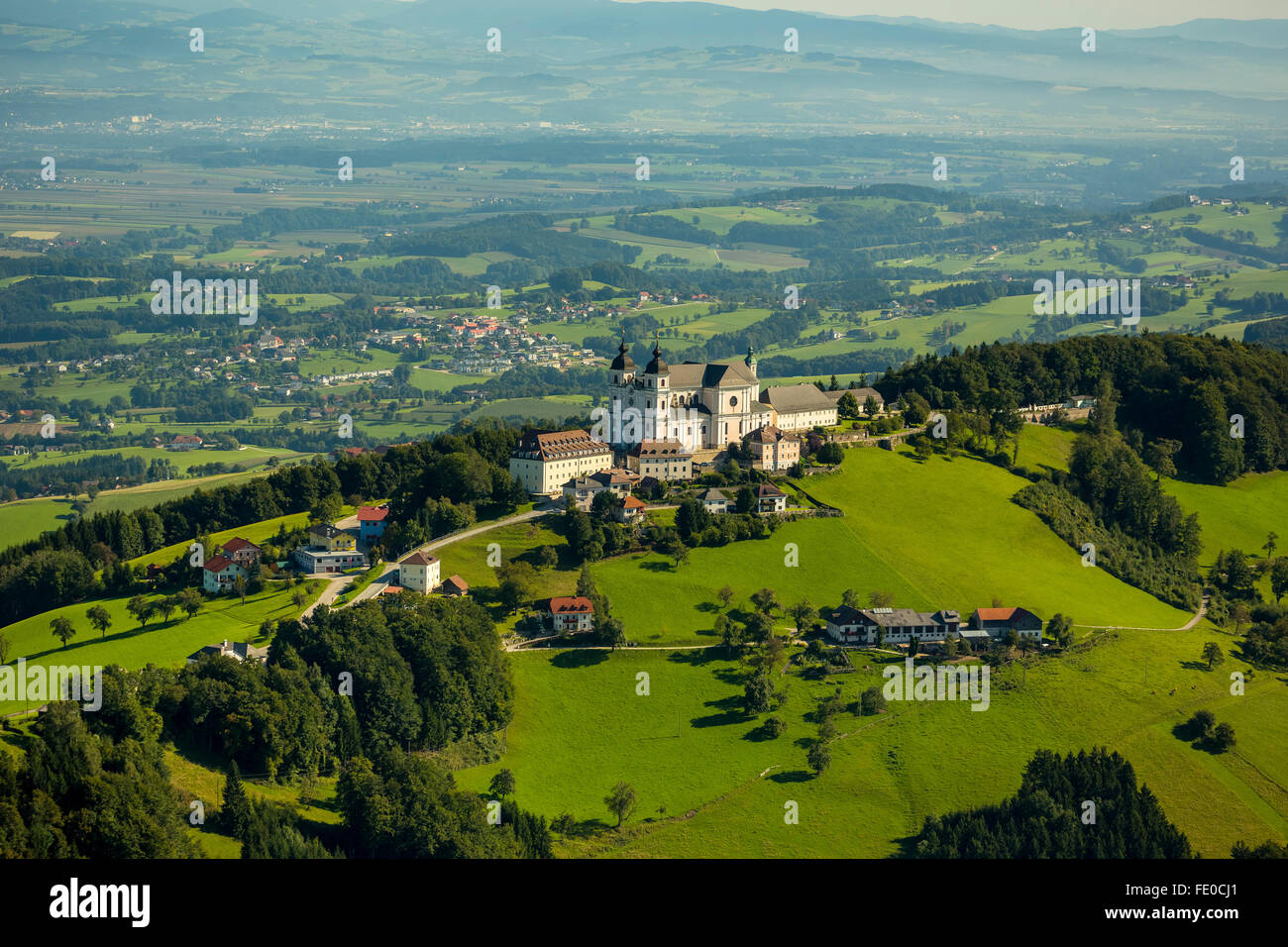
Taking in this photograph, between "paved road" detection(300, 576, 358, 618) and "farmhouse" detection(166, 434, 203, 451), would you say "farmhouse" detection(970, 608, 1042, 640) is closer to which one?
"paved road" detection(300, 576, 358, 618)

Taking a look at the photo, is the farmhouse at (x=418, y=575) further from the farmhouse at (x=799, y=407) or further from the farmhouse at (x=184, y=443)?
the farmhouse at (x=184, y=443)

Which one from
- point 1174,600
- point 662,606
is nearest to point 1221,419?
point 1174,600

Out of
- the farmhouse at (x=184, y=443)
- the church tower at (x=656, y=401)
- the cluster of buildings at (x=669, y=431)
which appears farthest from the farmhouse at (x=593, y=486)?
the farmhouse at (x=184, y=443)

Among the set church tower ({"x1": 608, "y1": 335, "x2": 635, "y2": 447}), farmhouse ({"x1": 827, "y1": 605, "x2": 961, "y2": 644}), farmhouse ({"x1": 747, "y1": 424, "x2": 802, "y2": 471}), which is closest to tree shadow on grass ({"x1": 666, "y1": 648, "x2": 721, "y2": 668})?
farmhouse ({"x1": 827, "y1": 605, "x2": 961, "y2": 644})

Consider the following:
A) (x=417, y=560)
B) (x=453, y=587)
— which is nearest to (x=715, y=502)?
(x=453, y=587)

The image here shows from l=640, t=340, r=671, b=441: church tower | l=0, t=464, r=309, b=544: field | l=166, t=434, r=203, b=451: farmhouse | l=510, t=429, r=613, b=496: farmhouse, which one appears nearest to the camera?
l=510, t=429, r=613, b=496: farmhouse

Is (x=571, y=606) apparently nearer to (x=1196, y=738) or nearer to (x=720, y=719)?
(x=720, y=719)
